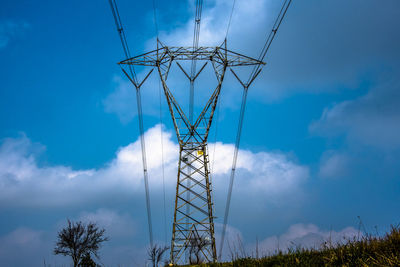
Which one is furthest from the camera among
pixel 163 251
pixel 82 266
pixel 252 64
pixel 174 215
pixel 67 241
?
pixel 163 251

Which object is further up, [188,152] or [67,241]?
[188,152]

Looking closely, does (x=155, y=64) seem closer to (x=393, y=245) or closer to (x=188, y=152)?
(x=188, y=152)

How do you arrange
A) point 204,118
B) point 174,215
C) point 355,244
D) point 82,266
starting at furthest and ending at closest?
1. point 82,266
2. point 204,118
3. point 174,215
4. point 355,244

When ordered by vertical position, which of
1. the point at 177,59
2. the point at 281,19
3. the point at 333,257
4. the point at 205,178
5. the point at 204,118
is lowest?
the point at 333,257

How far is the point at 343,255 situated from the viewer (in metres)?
7.73

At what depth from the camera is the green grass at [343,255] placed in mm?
7266

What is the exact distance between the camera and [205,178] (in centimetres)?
1992

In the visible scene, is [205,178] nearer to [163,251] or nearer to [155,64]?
[155,64]

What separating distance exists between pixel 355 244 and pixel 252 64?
51.2ft

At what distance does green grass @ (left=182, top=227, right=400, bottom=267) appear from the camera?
727cm

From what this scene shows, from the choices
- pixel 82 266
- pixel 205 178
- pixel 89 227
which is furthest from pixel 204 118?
pixel 89 227

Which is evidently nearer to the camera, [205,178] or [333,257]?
[333,257]

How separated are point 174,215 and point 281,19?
12.4 metres

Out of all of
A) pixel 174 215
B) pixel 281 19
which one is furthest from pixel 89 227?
pixel 281 19
